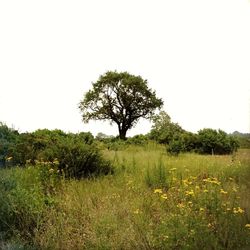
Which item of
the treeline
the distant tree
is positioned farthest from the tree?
the treeline

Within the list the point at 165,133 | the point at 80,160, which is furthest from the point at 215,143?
the point at 80,160

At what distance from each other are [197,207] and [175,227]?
813 millimetres

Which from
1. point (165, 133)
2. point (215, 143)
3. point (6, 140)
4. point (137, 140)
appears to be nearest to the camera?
point (6, 140)

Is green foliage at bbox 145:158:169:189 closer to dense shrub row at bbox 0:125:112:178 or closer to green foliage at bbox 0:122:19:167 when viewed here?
dense shrub row at bbox 0:125:112:178

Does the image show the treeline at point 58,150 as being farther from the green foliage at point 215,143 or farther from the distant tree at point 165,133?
the distant tree at point 165,133

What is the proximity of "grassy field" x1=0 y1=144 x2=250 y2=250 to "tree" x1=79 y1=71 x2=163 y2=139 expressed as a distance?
83.9ft

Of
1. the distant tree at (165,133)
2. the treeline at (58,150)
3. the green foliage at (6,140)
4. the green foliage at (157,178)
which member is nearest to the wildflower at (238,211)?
the green foliage at (157,178)

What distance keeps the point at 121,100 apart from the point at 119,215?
2925 centimetres

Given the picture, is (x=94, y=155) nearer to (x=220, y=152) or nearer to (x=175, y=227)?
(x=175, y=227)

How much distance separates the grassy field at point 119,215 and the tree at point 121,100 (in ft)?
83.9

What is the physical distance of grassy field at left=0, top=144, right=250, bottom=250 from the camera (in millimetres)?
5125

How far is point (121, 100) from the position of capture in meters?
35.1

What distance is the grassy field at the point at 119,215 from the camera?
16.8ft

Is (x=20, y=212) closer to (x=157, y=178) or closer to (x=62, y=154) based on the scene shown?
(x=157, y=178)
